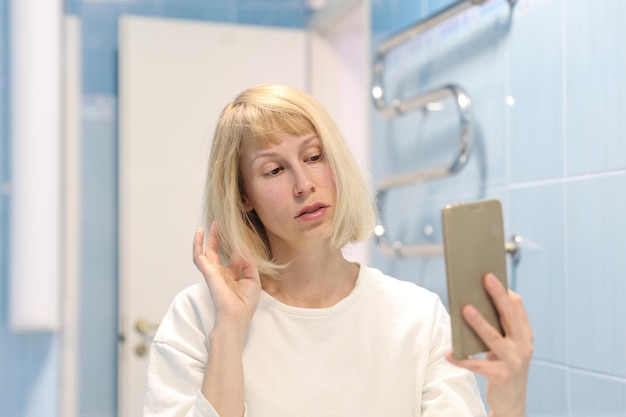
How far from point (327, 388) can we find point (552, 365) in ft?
1.50

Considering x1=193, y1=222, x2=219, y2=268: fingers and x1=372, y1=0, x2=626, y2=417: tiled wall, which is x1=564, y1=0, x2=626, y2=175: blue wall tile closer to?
x1=372, y1=0, x2=626, y2=417: tiled wall

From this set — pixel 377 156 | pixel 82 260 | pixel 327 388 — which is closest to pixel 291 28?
pixel 377 156

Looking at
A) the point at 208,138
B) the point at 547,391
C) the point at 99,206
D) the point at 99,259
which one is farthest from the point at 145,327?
the point at 547,391

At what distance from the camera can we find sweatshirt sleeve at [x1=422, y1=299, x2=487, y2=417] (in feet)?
2.89

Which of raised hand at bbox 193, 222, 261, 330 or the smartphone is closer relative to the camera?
the smartphone

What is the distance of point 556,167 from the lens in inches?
47.5

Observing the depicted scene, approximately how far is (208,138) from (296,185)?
1.23 meters

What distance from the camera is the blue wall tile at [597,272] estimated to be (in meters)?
1.07

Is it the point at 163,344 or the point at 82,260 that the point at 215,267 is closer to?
the point at 163,344

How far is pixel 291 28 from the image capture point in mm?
2291

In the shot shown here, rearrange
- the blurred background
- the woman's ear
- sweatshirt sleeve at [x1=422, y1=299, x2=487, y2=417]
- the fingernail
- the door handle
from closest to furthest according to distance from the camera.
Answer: the fingernail → sweatshirt sleeve at [x1=422, y1=299, x2=487, y2=417] → the woman's ear → the blurred background → the door handle

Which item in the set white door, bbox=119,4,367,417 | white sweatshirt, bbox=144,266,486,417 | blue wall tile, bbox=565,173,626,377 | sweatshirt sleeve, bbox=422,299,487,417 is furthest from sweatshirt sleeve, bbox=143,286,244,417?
white door, bbox=119,4,367,417

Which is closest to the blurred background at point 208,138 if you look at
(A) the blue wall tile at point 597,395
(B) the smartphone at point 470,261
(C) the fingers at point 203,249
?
(A) the blue wall tile at point 597,395

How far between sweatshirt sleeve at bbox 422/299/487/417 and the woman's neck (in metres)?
0.12
